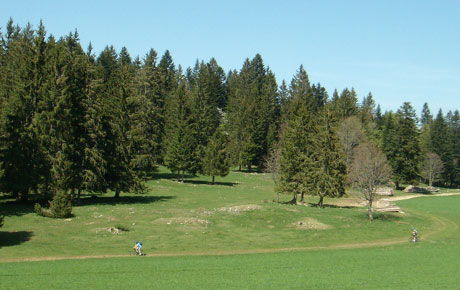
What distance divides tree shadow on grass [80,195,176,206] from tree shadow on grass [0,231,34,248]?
16.6 m

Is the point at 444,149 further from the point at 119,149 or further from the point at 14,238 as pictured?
the point at 14,238

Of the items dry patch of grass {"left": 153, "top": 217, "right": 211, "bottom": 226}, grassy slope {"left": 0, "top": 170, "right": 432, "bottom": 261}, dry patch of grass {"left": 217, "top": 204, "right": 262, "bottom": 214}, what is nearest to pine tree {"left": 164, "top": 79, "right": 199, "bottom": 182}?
grassy slope {"left": 0, "top": 170, "right": 432, "bottom": 261}

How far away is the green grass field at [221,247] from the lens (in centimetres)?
2478

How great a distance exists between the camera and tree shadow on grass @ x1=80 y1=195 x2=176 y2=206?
55125 mm

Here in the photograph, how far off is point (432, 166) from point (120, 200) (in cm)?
8733

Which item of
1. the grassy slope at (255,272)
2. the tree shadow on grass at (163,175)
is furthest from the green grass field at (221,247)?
the tree shadow on grass at (163,175)

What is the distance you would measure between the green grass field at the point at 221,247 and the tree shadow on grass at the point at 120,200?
0.45 feet

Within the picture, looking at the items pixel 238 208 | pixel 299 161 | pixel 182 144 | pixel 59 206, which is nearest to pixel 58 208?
pixel 59 206

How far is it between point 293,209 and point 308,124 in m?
17.0

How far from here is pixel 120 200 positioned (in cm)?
5794

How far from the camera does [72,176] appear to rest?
49344mm

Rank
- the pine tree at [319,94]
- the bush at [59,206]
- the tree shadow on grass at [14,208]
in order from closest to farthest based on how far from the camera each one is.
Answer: the bush at [59,206] → the tree shadow on grass at [14,208] → the pine tree at [319,94]

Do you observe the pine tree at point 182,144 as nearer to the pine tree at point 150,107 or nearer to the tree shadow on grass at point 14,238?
the pine tree at point 150,107

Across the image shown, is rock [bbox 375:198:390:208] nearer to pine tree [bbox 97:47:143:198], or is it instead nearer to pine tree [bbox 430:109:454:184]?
pine tree [bbox 97:47:143:198]
